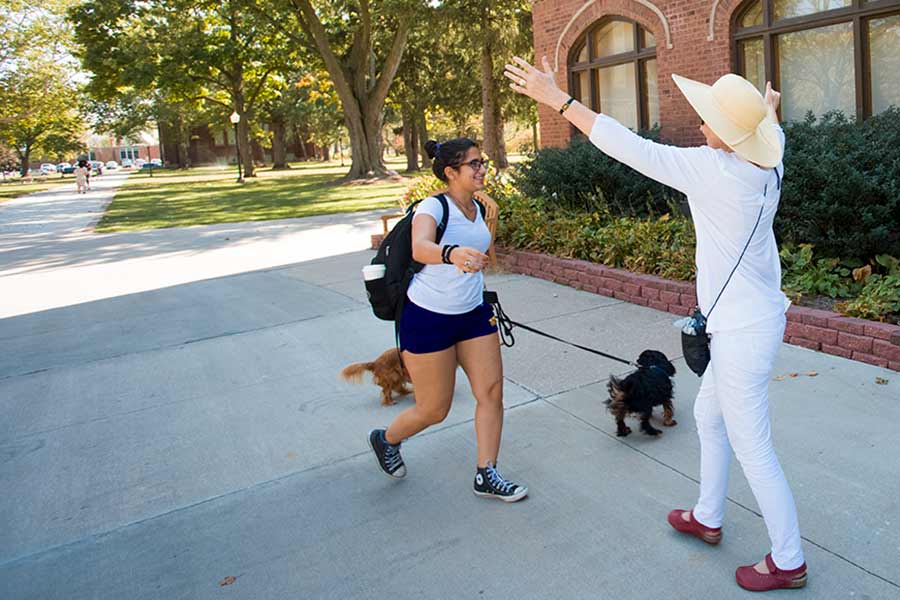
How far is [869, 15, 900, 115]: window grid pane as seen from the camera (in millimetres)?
9773

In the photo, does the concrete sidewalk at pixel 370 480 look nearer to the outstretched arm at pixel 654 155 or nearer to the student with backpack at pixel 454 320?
the student with backpack at pixel 454 320

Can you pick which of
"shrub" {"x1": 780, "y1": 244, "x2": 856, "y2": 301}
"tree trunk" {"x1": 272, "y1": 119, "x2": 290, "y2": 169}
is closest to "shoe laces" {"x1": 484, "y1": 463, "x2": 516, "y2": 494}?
"shrub" {"x1": 780, "y1": 244, "x2": 856, "y2": 301}

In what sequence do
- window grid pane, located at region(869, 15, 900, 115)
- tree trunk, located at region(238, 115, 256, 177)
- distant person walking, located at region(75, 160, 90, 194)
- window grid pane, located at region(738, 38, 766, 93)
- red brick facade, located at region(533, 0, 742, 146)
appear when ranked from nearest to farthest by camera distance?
window grid pane, located at region(869, 15, 900, 115)
window grid pane, located at region(738, 38, 766, 93)
red brick facade, located at region(533, 0, 742, 146)
distant person walking, located at region(75, 160, 90, 194)
tree trunk, located at region(238, 115, 256, 177)

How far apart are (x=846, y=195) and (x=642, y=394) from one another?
3.81 metres

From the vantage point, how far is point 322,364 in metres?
6.73

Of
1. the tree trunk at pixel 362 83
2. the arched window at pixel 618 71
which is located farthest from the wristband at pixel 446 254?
the tree trunk at pixel 362 83

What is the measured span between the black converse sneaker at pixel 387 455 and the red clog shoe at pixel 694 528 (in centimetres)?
143

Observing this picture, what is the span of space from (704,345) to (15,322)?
855 cm

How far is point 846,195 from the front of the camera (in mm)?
7121

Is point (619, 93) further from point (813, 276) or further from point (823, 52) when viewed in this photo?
point (813, 276)

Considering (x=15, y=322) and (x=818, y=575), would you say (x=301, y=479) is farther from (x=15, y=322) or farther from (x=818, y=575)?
(x=15, y=322)

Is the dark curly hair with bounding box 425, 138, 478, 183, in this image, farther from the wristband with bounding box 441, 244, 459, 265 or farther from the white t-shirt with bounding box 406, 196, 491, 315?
the wristband with bounding box 441, 244, 459, 265

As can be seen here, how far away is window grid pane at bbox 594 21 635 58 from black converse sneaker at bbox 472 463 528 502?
10.7m

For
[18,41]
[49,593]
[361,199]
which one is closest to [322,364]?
[49,593]
